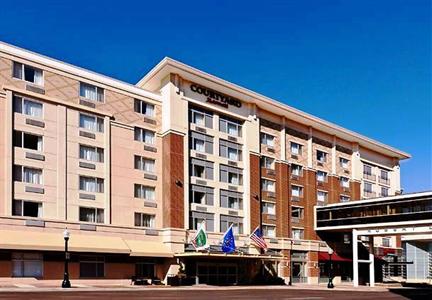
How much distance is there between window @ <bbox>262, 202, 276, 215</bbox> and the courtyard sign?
11.4 metres

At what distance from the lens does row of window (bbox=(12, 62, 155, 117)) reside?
143 feet

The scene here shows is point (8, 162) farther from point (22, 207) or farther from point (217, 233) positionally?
point (217, 233)

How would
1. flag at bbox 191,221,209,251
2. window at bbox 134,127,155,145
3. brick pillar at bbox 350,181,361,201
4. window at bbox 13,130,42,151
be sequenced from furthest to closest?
brick pillar at bbox 350,181,361,201, window at bbox 134,127,155,145, flag at bbox 191,221,209,251, window at bbox 13,130,42,151

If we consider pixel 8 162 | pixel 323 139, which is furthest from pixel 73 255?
pixel 323 139

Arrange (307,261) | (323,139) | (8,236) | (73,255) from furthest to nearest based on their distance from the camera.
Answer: (323,139)
(307,261)
(73,255)
(8,236)

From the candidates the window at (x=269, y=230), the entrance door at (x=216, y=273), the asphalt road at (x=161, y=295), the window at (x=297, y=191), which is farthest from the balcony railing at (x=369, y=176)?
the asphalt road at (x=161, y=295)

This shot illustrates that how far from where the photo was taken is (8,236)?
39.8 meters

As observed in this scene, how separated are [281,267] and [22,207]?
30.6 meters

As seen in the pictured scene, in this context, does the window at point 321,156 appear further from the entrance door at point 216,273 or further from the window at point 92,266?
the window at point 92,266

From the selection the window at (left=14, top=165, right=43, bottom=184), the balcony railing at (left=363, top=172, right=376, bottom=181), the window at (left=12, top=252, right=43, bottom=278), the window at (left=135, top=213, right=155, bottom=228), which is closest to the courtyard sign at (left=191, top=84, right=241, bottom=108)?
the window at (left=135, top=213, right=155, bottom=228)

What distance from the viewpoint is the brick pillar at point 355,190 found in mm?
75812

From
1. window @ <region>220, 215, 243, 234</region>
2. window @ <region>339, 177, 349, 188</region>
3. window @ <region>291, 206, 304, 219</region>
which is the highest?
window @ <region>339, 177, 349, 188</region>

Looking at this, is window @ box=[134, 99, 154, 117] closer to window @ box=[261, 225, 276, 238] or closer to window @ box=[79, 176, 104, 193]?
window @ box=[79, 176, 104, 193]

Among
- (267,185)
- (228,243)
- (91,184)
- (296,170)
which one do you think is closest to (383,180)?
(296,170)
